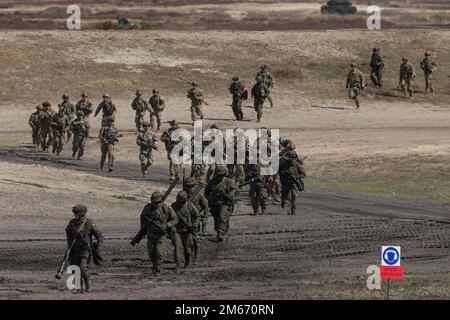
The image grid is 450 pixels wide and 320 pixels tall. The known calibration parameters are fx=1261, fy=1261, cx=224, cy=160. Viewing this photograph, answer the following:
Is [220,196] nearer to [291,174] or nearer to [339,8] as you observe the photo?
[291,174]

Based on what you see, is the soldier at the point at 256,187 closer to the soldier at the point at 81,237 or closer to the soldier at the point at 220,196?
the soldier at the point at 220,196

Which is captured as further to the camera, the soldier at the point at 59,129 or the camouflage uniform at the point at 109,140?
the soldier at the point at 59,129

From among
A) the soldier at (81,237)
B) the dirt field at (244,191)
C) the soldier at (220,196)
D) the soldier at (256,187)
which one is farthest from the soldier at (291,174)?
the soldier at (81,237)

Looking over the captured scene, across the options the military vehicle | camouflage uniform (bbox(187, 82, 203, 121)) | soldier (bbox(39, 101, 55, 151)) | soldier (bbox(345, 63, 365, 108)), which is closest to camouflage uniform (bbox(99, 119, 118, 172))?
soldier (bbox(39, 101, 55, 151))

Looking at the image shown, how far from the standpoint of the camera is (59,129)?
38.2 meters

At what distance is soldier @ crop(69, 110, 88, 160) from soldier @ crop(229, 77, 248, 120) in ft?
25.9

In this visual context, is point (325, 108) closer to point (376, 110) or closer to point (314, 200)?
point (376, 110)

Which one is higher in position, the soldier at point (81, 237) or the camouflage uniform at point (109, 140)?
the soldier at point (81, 237)

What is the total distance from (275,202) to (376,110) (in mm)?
18735

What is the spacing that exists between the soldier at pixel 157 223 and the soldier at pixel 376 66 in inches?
1188

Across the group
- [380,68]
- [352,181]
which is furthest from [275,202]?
[380,68]

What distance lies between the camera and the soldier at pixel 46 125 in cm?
3838

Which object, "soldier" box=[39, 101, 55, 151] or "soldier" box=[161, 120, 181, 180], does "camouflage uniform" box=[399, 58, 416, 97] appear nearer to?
"soldier" box=[39, 101, 55, 151]

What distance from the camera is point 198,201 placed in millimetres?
24031
